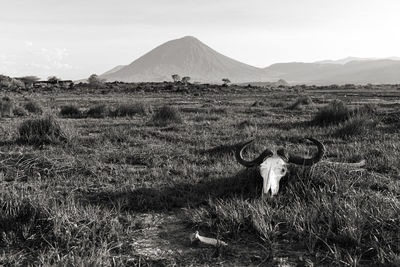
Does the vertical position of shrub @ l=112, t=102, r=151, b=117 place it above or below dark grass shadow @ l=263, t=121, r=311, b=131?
above

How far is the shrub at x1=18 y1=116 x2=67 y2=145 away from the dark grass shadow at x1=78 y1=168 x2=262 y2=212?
3.74 meters

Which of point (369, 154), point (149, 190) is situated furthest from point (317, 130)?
point (149, 190)

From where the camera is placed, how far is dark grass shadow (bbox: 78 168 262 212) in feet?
15.9

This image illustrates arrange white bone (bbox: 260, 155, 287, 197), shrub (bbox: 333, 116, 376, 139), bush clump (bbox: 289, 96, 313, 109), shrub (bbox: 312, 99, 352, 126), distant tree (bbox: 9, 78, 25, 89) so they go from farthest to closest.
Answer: distant tree (bbox: 9, 78, 25, 89), bush clump (bbox: 289, 96, 313, 109), shrub (bbox: 312, 99, 352, 126), shrub (bbox: 333, 116, 376, 139), white bone (bbox: 260, 155, 287, 197)

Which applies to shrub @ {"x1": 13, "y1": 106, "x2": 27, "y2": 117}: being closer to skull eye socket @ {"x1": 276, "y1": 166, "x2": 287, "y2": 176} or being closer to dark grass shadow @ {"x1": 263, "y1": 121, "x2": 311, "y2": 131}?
dark grass shadow @ {"x1": 263, "y1": 121, "x2": 311, "y2": 131}

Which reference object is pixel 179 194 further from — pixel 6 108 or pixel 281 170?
pixel 6 108

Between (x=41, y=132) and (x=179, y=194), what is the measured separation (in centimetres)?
511

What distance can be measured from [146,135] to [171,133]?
660 mm

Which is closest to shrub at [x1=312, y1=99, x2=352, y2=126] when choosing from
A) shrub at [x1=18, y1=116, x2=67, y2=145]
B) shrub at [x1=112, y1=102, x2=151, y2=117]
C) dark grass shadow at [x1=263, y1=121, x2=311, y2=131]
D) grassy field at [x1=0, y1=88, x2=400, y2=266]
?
dark grass shadow at [x1=263, y1=121, x2=311, y2=131]

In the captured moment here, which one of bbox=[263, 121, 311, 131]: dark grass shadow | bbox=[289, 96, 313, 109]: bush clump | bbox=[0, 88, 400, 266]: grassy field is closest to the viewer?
bbox=[0, 88, 400, 266]: grassy field

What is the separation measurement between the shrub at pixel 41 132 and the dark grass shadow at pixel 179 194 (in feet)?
12.3

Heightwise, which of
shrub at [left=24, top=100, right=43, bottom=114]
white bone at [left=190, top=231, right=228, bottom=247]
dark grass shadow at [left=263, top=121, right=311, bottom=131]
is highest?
shrub at [left=24, top=100, right=43, bottom=114]

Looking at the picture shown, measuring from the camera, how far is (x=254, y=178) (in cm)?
520

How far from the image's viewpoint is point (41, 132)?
8938 millimetres
